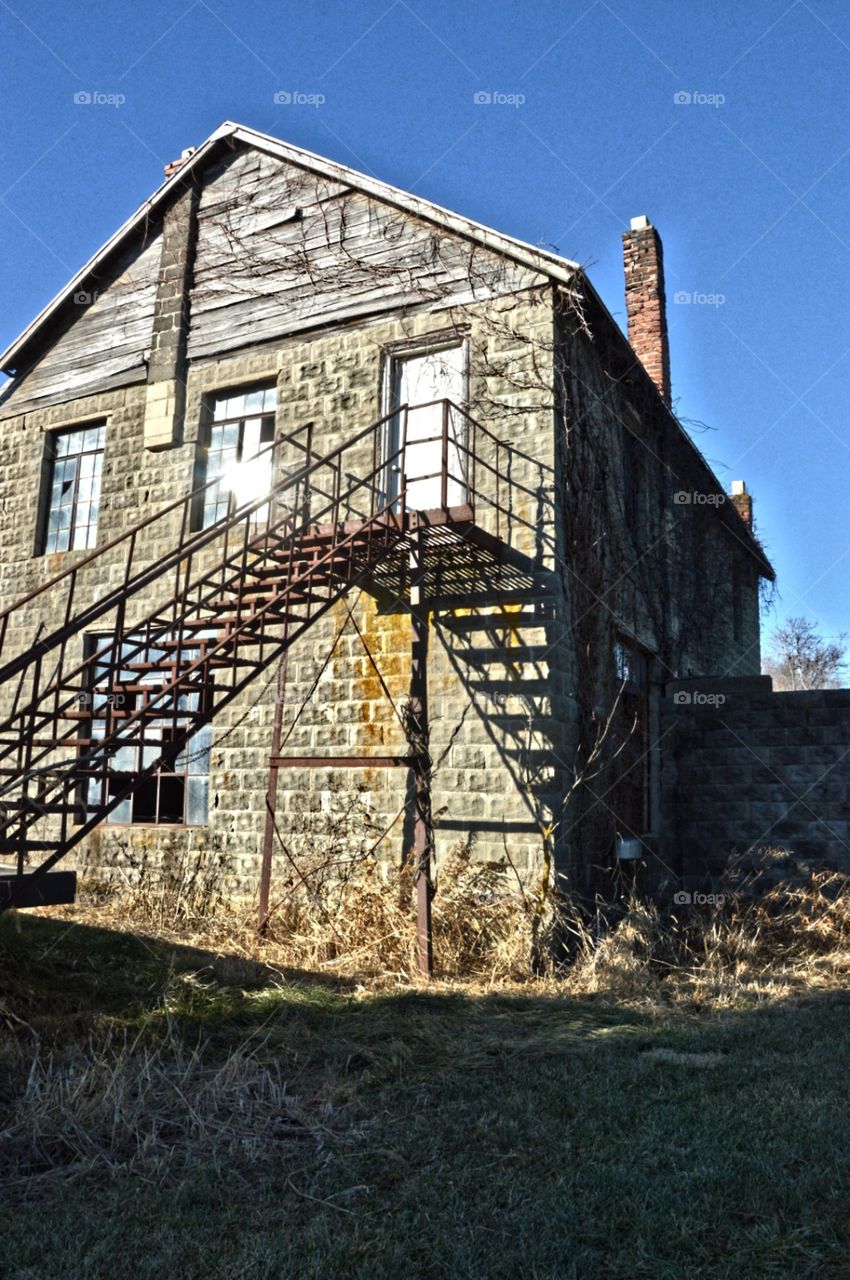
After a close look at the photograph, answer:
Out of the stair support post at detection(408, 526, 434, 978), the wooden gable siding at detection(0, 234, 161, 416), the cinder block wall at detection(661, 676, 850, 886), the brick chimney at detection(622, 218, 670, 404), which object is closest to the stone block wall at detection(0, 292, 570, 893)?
the stair support post at detection(408, 526, 434, 978)

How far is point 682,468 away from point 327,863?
904 cm

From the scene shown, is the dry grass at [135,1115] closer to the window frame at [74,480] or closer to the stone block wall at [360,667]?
the stone block wall at [360,667]

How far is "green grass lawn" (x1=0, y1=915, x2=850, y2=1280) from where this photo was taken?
376 centimetres

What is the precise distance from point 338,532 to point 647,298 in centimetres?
920

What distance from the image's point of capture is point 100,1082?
18.2ft

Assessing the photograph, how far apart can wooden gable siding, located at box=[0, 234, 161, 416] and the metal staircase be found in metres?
2.66

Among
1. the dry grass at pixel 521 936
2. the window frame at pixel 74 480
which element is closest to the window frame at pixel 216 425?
the window frame at pixel 74 480

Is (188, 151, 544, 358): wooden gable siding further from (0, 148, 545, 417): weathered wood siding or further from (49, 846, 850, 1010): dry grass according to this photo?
(49, 846, 850, 1010): dry grass

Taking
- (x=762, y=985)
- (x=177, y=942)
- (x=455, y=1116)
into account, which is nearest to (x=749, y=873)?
(x=762, y=985)

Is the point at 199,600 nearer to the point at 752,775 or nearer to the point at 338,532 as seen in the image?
the point at 338,532

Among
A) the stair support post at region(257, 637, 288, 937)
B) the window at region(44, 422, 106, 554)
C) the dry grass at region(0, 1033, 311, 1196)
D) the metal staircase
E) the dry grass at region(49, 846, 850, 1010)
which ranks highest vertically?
the window at region(44, 422, 106, 554)

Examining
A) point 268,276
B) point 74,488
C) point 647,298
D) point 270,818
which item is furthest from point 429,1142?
point 647,298

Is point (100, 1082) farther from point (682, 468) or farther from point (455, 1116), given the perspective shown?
point (682, 468)

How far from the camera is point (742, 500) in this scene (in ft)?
67.0
